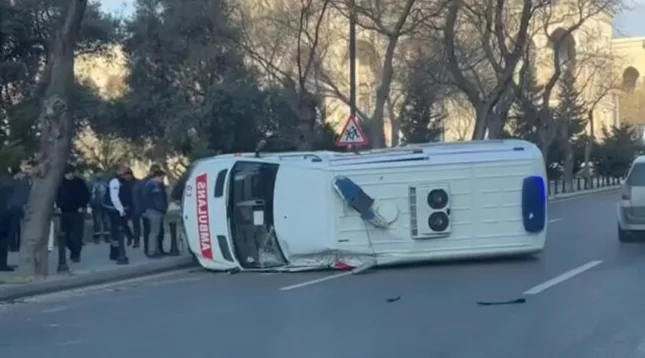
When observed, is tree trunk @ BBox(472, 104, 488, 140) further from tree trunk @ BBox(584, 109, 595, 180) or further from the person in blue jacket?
tree trunk @ BBox(584, 109, 595, 180)

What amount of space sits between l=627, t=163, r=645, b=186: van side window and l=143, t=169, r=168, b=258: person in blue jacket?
352 inches

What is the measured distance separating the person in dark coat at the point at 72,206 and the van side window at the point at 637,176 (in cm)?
1037

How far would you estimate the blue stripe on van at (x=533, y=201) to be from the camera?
21203mm

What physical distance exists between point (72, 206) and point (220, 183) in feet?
9.40

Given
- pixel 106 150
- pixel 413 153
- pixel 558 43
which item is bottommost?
pixel 413 153

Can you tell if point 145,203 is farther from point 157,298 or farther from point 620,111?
point 620,111

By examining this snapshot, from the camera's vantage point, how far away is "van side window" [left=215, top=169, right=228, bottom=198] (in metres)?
21.2

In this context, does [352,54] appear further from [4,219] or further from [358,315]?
[358,315]

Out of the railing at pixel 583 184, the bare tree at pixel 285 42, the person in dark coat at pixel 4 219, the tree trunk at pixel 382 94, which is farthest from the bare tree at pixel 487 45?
the person in dark coat at pixel 4 219

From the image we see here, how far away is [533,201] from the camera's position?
2120 centimetres

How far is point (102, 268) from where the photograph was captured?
22.1m

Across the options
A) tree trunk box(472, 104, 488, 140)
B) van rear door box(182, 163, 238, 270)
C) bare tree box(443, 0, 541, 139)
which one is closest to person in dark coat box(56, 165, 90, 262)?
van rear door box(182, 163, 238, 270)

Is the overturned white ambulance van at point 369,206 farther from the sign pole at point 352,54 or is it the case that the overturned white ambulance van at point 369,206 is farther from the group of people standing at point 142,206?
the sign pole at point 352,54

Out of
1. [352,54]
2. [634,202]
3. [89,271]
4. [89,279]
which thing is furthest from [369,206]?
[352,54]
